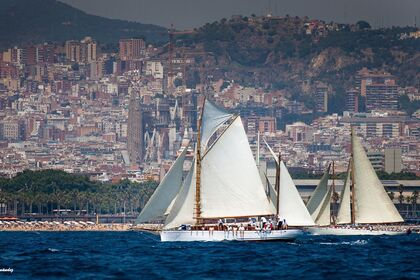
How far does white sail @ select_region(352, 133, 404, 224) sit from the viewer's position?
94312 millimetres

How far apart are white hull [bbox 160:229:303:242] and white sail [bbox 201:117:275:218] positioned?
853 millimetres

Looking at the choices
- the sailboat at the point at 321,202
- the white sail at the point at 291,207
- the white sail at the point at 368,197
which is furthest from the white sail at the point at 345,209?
the white sail at the point at 291,207

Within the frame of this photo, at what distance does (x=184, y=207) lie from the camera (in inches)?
2906

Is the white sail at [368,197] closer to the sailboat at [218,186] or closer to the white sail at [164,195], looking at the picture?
the sailboat at [218,186]

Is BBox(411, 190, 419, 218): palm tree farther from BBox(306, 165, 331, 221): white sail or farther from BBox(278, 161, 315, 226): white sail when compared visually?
BBox(278, 161, 315, 226): white sail

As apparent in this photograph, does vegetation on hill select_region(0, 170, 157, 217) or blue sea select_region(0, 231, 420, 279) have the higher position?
blue sea select_region(0, 231, 420, 279)

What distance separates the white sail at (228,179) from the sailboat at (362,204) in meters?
20.6

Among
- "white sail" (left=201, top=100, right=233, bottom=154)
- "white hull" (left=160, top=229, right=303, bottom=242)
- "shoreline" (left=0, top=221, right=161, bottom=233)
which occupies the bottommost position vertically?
"shoreline" (left=0, top=221, right=161, bottom=233)

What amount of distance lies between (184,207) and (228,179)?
2.33 metres

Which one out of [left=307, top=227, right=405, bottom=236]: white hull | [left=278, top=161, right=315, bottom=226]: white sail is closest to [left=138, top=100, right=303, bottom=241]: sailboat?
[left=278, top=161, right=315, bottom=226]: white sail

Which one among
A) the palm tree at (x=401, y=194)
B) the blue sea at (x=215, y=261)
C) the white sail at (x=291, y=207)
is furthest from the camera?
the palm tree at (x=401, y=194)

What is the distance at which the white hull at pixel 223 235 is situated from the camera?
74.6 m

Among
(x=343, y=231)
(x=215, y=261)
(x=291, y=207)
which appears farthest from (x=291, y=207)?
(x=215, y=261)

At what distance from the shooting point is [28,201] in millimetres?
182000
